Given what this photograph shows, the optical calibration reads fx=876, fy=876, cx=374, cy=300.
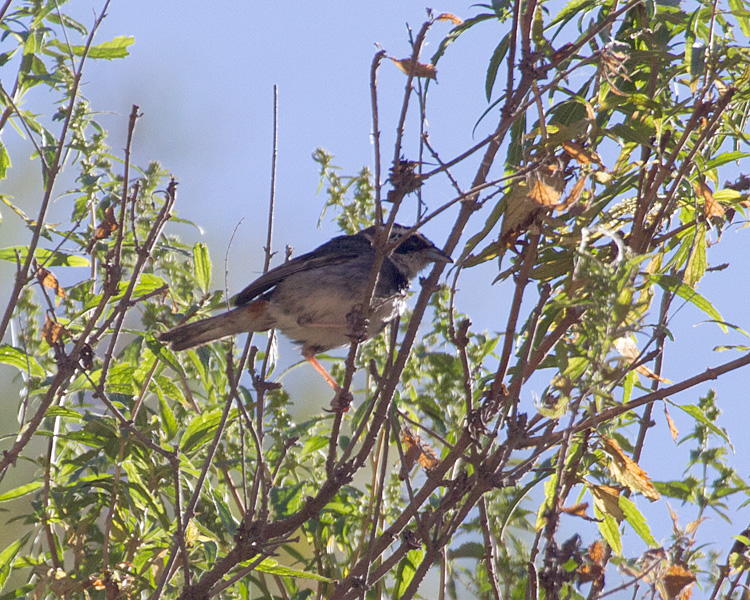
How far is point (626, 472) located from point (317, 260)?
3.19 metres

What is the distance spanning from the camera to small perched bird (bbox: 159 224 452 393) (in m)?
5.75

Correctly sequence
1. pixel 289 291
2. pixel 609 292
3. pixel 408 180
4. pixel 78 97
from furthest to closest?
pixel 289 291
pixel 78 97
pixel 408 180
pixel 609 292

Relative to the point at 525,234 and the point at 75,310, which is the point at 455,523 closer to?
the point at 525,234

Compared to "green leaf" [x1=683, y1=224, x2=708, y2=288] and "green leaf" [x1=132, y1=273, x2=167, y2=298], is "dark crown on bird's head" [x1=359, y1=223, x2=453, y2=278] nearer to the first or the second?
"green leaf" [x1=132, y1=273, x2=167, y2=298]

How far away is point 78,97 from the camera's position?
4.43 m

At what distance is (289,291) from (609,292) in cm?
379

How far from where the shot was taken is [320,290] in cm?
584

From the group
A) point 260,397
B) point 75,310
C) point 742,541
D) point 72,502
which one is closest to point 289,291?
point 75,310

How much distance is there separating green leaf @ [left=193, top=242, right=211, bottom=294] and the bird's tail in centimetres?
28

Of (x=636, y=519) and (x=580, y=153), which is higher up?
(x=580, y=153)

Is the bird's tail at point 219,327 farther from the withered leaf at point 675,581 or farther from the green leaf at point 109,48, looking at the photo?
the withered leaf at point 675,581

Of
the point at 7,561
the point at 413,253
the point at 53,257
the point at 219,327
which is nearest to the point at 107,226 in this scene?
the point at 53,257

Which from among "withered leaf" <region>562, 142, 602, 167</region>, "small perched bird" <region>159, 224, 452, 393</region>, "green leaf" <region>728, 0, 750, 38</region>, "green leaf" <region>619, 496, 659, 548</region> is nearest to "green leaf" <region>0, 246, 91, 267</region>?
"small perched bird" <region>159, 224, 452, 393</region>

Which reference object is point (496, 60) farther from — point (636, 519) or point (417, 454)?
point (636, 519)
